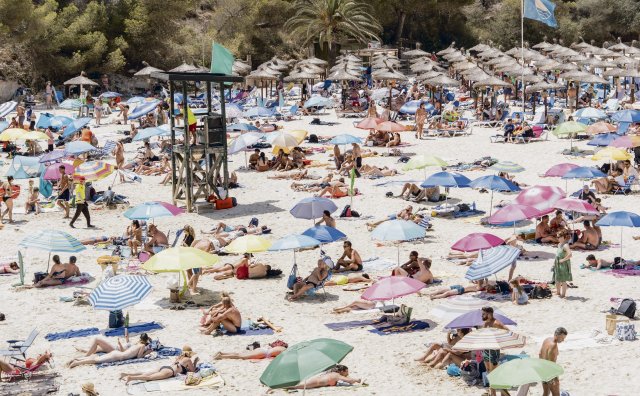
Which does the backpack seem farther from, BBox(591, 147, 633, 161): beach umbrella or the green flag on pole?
the green flag on pole

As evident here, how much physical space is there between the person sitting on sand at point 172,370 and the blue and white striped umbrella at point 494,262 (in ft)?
15.6

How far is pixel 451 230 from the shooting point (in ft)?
68.2

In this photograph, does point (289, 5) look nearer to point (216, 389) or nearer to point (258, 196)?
point (258, 196)

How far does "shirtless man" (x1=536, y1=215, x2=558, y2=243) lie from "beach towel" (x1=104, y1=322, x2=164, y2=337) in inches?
309

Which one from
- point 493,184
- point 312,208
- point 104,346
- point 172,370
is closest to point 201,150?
point 312,208

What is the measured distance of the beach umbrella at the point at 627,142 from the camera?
26.4 metres

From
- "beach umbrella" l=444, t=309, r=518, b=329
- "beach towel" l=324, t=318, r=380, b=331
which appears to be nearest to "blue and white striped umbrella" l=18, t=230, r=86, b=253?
"beach towel" l=324, t=318, r=380, b=331

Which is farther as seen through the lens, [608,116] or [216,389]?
[608,116]

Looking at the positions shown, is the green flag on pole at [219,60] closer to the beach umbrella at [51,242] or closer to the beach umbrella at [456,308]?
the beach umbrella at [51,242]

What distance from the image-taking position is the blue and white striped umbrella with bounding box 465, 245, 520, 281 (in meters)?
15.2

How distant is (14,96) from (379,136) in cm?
2113

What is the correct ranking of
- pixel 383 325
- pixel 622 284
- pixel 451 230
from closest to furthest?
1. pixel 383 325
2. pixel 622 284
3. pixel 451 230

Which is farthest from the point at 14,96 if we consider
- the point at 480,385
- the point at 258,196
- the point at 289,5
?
the point at 480,385

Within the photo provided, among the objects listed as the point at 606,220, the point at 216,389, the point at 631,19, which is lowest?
the point at 216,389
